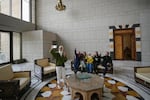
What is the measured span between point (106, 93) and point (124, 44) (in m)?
7.10

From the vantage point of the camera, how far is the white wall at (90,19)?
25.4 ft

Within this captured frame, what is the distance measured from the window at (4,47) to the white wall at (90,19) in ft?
8.40

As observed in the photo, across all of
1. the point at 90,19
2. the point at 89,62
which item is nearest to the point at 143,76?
the point at 89,62

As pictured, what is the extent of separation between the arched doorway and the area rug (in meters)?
4.90

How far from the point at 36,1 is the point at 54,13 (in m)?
1.67

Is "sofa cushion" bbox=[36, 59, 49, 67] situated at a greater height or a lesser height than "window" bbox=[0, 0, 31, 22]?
lesser

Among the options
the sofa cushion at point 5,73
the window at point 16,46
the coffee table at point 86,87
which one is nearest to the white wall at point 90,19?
the window at point 16,46

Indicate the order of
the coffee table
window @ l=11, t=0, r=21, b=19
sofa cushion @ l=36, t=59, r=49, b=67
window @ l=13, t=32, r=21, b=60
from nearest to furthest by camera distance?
the coffee table, sofa cushion @ l=36, t=59, r=49, b=67, window @ l=11, t=0, r=21, b=19, window @ l=13, t=32, r=21, b=60

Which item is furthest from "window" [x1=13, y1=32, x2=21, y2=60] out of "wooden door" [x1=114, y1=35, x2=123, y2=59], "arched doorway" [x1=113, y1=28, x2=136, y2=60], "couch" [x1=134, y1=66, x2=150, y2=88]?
"couch" [x1=134, y1=66, x2=150, y2=88]

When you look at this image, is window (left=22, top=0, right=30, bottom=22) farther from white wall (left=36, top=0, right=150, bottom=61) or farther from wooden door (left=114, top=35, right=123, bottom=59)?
wooden door (left=114, top=35, right=123, bottom=59)

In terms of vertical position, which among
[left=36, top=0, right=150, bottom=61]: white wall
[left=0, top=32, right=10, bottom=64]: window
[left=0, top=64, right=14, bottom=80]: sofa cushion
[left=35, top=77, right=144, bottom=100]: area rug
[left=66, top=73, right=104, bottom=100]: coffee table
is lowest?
[left=35, top=77, right=144, bottom=100]: area rug

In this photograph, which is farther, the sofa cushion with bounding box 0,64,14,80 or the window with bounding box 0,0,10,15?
the window with bounding box 0,0,10,15

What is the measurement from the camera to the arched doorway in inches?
334

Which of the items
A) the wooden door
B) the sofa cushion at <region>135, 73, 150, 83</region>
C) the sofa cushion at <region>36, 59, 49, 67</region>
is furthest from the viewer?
the wooden door
